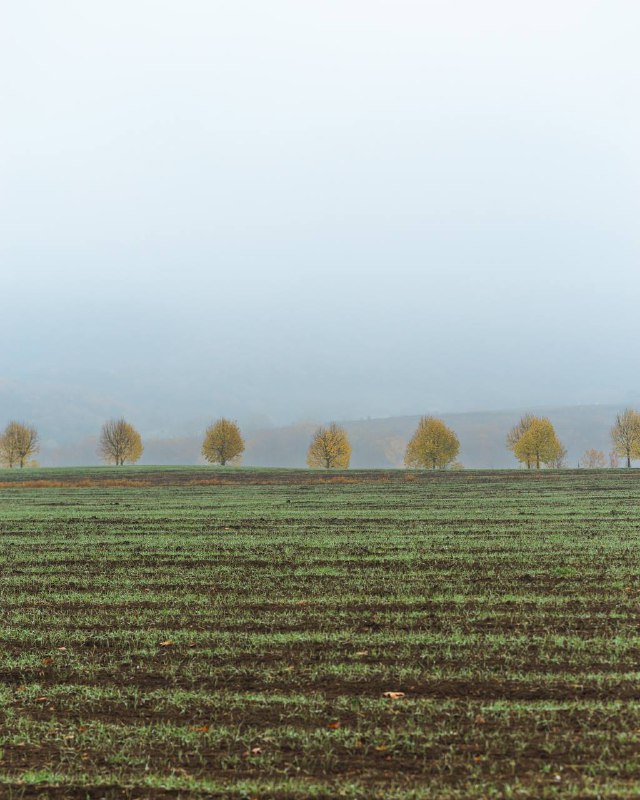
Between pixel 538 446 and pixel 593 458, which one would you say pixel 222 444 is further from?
pixel 593 458

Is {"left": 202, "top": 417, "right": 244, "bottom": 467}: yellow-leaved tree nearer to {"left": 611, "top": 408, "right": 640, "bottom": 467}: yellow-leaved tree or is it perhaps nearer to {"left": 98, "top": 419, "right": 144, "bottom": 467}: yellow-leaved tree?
{"left": 98, "top": 419, "right": 144, "bottom": 467}: yellow-leaved tree

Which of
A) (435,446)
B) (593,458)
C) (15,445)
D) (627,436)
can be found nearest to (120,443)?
(15,445)

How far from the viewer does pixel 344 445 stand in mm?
109625

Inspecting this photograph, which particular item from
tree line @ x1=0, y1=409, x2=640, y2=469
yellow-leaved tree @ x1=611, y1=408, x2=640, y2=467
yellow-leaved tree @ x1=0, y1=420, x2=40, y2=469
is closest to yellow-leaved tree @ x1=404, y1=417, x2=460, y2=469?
tree line @ x1=0, y1=409, x2=640, y2=469

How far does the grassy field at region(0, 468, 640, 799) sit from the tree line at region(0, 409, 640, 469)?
265 feet

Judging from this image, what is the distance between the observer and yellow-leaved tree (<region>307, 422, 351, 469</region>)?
109m

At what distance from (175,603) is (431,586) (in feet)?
16.0

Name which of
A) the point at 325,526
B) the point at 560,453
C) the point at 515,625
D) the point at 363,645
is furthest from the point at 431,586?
the point at 560,453

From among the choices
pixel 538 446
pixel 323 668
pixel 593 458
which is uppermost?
pixel 538 446

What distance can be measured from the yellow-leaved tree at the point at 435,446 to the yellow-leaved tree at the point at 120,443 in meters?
41.4

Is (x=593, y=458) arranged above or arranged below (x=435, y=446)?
below

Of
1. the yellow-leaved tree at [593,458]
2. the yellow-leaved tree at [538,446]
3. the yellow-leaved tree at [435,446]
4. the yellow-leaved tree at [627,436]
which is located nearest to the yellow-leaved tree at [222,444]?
the yellow-leaved tree at [435,446]

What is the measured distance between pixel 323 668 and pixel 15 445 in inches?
4355

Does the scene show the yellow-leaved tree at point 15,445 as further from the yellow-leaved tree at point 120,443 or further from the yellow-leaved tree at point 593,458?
the yellow-leaved tree at point 593,458
